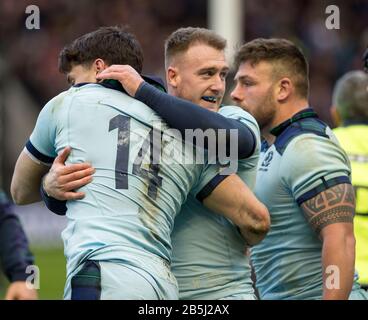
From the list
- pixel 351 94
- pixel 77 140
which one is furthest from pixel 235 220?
pixel 351 94

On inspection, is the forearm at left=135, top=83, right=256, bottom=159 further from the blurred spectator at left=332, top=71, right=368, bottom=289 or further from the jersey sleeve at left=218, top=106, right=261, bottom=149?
the blurred spectator at left=332, top=71, right=368, bottom=289

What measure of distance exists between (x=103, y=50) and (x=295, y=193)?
1161mm

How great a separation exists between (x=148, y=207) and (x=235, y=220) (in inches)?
17.6

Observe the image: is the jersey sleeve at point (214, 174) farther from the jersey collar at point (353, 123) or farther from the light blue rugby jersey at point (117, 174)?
the jersey collar at point (353, 123)

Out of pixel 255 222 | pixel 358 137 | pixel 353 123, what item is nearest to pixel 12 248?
pixel 255 222

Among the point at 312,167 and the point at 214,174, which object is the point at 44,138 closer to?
the point at 214,174

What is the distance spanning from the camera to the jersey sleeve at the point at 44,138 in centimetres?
440

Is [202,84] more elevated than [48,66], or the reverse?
[48,66]

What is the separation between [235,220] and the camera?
4508 mm

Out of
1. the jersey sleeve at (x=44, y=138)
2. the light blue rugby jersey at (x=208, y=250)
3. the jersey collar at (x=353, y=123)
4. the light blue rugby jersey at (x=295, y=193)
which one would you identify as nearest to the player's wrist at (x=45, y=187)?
the jersey sleeve at (x=44, y=138)

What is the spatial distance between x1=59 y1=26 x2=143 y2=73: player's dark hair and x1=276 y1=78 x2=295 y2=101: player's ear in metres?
0.98

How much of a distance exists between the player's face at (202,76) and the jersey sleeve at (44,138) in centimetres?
69

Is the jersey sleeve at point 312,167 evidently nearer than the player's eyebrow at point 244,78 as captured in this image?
Yes

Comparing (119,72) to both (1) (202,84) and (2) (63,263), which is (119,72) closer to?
(1) (202,84)
